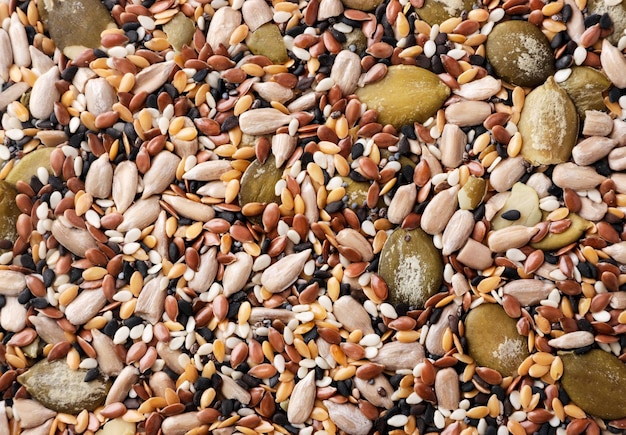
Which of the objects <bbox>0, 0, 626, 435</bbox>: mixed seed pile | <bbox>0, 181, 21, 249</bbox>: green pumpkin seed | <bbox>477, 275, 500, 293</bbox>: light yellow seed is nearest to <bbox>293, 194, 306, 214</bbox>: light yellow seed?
<bbox>0, 0, 626, 435</bbox>: mixed seed pile

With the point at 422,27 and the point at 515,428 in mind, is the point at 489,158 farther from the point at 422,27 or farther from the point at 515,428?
the point at 515,428

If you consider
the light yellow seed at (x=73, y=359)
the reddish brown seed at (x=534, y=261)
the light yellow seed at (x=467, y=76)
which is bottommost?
the reddish brown seed at (x=534, y=261)

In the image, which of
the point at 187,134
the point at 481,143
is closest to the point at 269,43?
the point at 187,134

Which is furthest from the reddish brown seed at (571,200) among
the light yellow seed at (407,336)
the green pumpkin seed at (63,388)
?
the green pumpkin seed at (63,388)

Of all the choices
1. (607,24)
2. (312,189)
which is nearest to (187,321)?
(312,189)

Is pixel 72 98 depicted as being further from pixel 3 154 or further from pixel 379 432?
pixel 379 432

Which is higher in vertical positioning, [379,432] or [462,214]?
[462,214]

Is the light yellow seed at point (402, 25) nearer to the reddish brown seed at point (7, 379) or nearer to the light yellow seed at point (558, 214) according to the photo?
the light yellow seed at point (558, 214)
